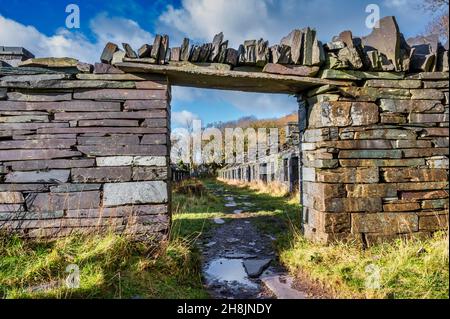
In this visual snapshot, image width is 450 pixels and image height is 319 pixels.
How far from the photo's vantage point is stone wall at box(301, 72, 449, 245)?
404cm

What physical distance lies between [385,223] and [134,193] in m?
3.46

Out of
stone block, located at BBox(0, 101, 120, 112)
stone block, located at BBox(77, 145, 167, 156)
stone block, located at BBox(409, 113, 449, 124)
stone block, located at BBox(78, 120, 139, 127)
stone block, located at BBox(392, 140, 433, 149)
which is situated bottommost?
stone block, located at BBox(77, 145, 167, 156)

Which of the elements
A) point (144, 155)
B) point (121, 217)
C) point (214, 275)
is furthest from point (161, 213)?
point (214, 275)

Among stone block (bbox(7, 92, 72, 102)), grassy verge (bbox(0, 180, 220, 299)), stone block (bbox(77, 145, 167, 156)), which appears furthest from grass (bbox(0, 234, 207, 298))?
stone block (bbox(7, 92, 72, 102))

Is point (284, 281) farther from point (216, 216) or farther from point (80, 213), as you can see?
point (216, 216)

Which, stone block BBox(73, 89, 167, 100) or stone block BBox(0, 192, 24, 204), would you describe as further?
stone block BBox(73, 89, 167, 100)

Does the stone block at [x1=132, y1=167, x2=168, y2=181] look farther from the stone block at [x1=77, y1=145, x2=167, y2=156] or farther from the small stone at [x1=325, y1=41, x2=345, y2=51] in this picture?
the small stone at [x1=325, y1=41, x2=345, y2=51]

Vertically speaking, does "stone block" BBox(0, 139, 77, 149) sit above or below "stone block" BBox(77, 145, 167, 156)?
above

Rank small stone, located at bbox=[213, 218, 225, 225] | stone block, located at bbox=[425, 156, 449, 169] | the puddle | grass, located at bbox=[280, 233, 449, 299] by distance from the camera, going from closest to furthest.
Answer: grass, located at bbox=[280, 233, 449, 299]
the puddle
stone block, located at bbox=[425, 156, 449, 169]
small stone, located at bbox=[213, 218, 225, 225]

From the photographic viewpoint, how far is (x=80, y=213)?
390cm

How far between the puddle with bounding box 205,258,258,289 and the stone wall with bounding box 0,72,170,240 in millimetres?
864

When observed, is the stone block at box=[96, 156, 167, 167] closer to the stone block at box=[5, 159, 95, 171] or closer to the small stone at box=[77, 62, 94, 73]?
the stone block at box=[5, 159, 95, 171]

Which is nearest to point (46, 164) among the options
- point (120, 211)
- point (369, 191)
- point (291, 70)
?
point (120, 211)

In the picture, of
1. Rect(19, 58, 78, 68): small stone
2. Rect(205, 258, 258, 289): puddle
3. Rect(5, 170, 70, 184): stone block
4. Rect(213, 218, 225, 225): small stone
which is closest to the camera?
Rect(205, 258, 258, 289): puddle
